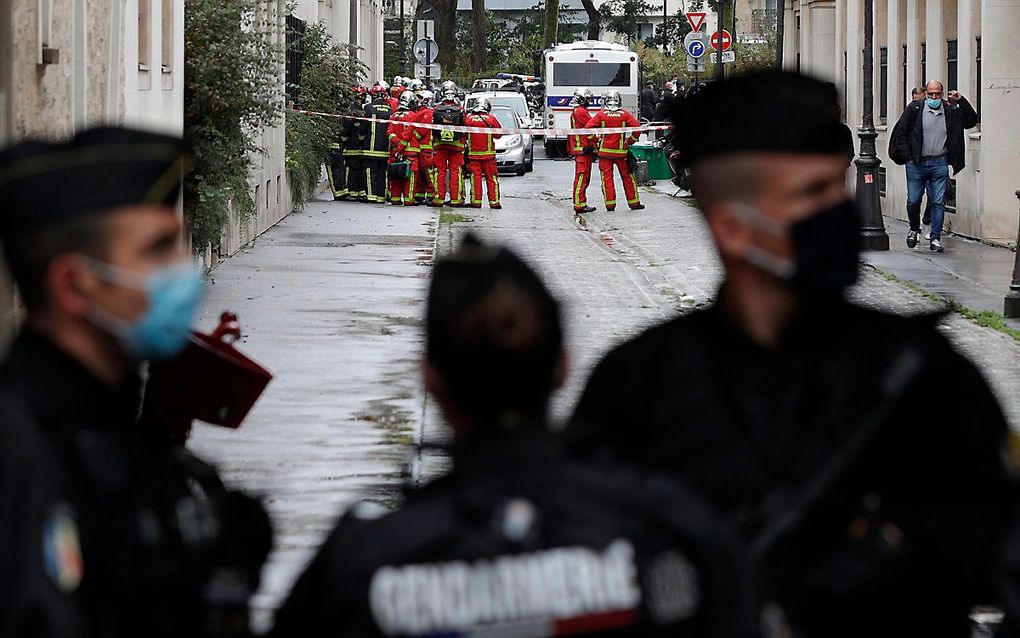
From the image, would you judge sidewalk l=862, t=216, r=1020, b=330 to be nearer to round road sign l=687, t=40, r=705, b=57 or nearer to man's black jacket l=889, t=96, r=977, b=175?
man's black jacket l=889, t=96, r=977, b=175

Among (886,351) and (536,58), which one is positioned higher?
(536,58)

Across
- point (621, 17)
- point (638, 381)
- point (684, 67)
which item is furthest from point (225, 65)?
point (621, 17)

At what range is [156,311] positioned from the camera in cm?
271

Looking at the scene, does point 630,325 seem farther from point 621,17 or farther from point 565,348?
point 621,17

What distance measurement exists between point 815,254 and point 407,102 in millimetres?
27554

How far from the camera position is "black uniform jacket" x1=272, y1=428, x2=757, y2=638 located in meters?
2.37

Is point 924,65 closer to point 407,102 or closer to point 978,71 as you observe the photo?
point 978,71

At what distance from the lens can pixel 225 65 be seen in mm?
15664

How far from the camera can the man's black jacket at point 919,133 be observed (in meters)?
20.1

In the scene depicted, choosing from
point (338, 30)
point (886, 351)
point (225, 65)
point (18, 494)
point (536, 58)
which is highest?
point (536, 58)

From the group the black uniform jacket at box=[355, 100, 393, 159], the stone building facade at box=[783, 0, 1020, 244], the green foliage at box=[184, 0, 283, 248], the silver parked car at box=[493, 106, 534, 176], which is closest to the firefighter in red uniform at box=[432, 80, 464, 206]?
the black uniform jacket at box=[355, 100, 393, 159]

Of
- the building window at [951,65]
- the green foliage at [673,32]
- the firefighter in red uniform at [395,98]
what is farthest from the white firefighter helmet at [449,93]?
the green foliage at [673,32]

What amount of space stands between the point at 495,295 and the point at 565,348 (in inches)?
6.0

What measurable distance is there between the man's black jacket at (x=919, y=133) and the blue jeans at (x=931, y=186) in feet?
0.44
